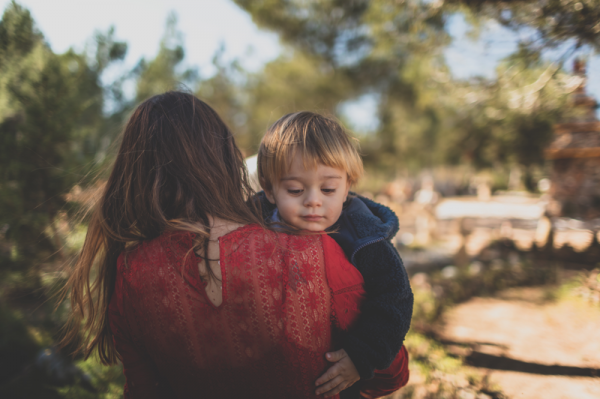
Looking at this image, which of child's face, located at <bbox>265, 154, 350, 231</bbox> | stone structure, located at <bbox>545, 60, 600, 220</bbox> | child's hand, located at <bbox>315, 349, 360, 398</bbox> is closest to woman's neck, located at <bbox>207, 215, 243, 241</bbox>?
child's face, located at <bbox>265, 154, 350, 231</bbox>

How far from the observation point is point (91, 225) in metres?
1.26

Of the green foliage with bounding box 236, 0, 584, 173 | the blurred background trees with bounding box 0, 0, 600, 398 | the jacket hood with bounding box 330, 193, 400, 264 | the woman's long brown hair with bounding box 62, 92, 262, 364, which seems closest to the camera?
the woman's long brown hair with bounding box 62, 92, 262, 364

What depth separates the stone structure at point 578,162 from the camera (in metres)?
3.73

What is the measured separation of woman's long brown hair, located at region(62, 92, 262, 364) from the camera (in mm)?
1095

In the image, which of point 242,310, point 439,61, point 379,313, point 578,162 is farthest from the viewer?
point 578,162

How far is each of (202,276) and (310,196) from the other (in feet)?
1.69

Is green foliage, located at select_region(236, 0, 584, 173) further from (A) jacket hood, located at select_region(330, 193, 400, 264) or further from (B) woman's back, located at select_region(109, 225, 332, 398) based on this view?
(B) woman's back, located at select_region(109, 225, 332, 398)

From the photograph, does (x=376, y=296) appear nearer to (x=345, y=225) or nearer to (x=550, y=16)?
(x=345, y=225)

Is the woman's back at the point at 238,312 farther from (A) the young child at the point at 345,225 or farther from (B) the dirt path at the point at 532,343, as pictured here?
(B) the dirt path at the point at 532,343

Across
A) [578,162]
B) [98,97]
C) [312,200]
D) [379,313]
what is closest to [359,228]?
[312,200]

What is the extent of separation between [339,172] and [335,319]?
0.59 metres

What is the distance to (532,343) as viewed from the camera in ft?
10.7

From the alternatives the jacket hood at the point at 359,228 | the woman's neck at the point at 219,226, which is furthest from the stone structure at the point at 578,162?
the woman's neck at the point at 219,226

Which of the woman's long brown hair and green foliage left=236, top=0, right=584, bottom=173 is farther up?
green foliage left=236, top=0, right=584, bottom=173
